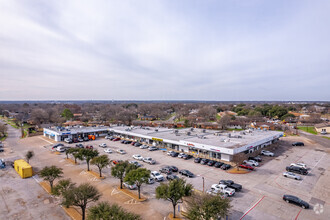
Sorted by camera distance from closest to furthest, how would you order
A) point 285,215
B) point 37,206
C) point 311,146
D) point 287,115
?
point 285,215, point 37,206, point 311,146, point 287,115

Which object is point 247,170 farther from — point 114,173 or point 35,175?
point 35,175

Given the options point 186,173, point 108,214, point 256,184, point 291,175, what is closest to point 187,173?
point 186,173

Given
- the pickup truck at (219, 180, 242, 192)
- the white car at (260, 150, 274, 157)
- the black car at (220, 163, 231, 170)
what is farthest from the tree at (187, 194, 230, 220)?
the white car at (260, 150, 274, 157)

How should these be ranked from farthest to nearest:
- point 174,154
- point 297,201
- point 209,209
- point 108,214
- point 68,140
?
point 68,140 < point 174,154 < point 297,201 < point 209,209 < point 108,214

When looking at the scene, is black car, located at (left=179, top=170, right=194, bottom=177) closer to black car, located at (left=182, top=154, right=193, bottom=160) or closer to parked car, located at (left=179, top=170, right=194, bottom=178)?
parked car, located at (left=179, top=170, right=194, bottom=178)

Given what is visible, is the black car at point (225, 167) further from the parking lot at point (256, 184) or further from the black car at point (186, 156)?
the black car at point (186, 156)

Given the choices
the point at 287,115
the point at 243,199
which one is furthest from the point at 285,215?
the point at 287,115

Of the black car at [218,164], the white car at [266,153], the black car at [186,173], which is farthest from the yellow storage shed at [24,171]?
the white car at [266,153]

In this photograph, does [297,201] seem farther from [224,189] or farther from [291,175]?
[291,175]
